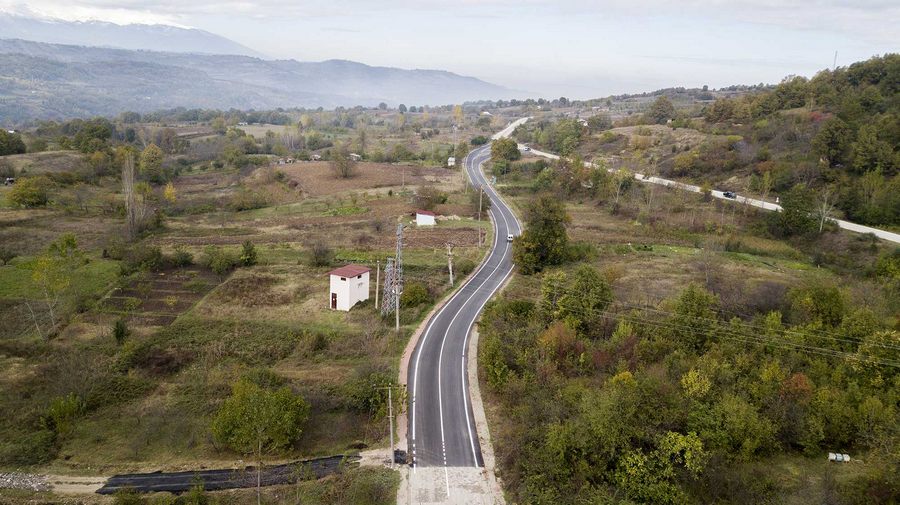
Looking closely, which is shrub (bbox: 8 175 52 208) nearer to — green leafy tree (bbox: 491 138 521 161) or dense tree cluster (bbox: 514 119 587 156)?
green leafy tree (bbox: 491 138 521 161)

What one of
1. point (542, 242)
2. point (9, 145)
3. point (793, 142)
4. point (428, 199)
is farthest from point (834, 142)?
point (9, 145)

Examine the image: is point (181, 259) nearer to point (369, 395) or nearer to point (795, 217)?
point (369, 395)

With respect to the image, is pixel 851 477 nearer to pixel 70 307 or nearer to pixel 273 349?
pixel 273 349

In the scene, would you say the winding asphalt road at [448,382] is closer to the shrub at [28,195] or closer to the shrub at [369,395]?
the shrub at [369,395]

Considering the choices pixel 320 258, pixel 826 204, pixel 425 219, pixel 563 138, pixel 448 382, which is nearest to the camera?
pixel 448 382

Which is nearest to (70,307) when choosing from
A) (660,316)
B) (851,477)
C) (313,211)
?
(313,211)

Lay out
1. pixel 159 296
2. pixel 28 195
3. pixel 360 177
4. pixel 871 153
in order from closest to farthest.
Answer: pixel 159 296
pixel 871 153
pixel 28 195
pixel 360 177

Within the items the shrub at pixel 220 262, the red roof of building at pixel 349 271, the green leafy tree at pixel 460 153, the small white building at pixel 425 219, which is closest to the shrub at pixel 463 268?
the red roof of building at pixel 349 271
